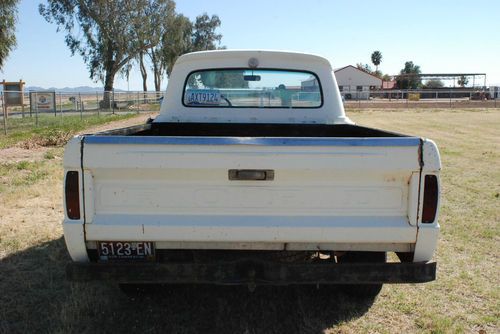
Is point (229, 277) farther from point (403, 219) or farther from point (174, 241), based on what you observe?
point (403, 219)

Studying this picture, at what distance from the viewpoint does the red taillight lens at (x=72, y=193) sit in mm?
2760

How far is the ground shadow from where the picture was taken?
3.39 meters

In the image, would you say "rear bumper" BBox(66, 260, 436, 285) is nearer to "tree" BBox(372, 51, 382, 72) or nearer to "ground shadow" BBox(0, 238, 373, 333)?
"ground shadow" BBox(0, 238, 373, 333)

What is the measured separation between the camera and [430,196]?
9.09 feet

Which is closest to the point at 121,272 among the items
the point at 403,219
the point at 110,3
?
the point at 403,219

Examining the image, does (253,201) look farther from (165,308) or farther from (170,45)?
(170,45)

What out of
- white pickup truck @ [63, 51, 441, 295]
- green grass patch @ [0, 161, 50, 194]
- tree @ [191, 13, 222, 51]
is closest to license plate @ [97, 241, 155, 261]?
white pickup truck @ [63, 51, 441, 295]

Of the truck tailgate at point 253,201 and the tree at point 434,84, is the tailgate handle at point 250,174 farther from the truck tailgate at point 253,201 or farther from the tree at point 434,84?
the tree at point 434,84

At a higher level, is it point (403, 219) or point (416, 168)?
point (416, 168)

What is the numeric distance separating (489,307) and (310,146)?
7.14 ft

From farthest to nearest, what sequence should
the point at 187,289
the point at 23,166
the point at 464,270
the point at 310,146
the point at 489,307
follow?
the point at 23,166 < the point at 464,270 < the point at 187,289 < the point at 489,307 < the point at 310,146

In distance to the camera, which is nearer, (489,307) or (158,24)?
(489,307)

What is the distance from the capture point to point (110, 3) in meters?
39.1

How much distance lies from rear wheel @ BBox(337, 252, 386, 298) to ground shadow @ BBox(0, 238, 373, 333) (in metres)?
Answer: 0.06
